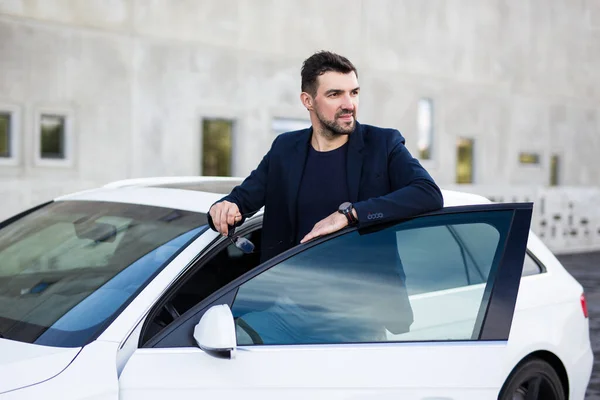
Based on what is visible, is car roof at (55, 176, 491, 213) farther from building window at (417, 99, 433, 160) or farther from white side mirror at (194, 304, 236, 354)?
building window at (417, 99, 433, 160)

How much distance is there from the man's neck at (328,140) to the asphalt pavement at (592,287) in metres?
3.19

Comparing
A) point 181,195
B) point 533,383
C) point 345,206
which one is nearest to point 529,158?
point 533,383

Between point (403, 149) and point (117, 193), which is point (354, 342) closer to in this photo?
point (403, 149)

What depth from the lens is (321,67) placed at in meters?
3.58

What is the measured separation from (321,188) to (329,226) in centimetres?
40

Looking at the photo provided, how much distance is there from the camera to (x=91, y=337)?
293cm

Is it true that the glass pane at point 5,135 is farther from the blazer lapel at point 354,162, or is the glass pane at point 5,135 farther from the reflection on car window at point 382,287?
the reflection on car window at point 382,287

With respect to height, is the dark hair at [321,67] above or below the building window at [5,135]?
above

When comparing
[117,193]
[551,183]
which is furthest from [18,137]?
[551,183]

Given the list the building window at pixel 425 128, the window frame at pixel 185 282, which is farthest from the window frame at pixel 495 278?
the building window at pixel 425 128

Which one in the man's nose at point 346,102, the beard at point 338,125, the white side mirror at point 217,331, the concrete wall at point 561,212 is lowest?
the concrete wall at point 561,212

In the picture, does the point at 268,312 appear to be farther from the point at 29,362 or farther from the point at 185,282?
the point at 29,362

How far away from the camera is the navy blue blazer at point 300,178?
3.40 metres

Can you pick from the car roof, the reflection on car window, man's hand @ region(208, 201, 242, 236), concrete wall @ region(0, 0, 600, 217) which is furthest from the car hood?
concrete wall @ region(0, 0, 600, 217)
